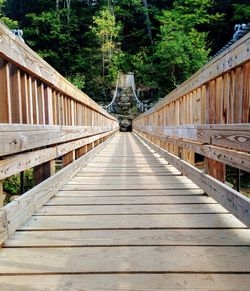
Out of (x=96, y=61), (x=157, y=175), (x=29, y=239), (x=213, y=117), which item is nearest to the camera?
(x=29, y=239)

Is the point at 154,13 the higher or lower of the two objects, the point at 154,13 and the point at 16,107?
the higher

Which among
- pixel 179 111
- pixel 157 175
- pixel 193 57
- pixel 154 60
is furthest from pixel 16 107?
pixel 154 60

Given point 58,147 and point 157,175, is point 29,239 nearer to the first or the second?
point 58,147

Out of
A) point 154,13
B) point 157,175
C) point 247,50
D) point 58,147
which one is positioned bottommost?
point 157,175

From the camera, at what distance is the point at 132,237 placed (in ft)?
5.28

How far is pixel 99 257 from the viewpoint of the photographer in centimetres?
138

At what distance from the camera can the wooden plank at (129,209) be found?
2.07m

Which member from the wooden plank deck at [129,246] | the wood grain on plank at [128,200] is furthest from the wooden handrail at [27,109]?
the wooden plank deck at [129,246]

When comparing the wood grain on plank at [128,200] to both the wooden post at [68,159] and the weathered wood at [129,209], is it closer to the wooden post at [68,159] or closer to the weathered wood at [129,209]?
the weathered wood at [129,209]

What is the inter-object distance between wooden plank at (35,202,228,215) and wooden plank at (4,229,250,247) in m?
0.36

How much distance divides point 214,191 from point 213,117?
2.02 ft

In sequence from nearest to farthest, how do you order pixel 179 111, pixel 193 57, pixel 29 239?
pixel 29 239
pixel 179 111
pixel 193 57

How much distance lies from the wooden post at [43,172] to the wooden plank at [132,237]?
2.65 feet

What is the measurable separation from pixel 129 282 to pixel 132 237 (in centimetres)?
45
